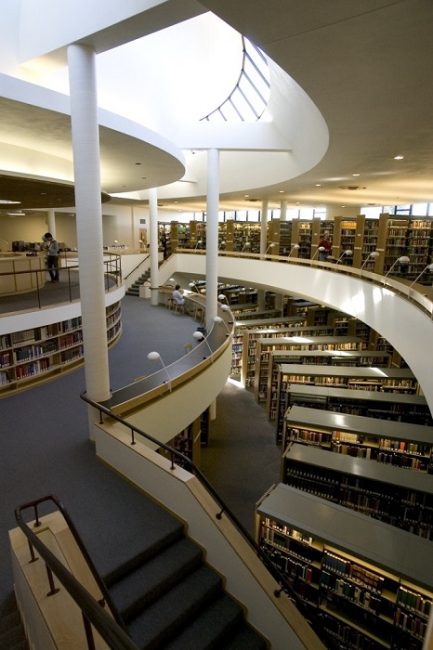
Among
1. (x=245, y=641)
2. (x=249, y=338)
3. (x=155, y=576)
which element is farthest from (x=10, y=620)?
(x=249, y=338)

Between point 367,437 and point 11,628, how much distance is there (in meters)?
5.86

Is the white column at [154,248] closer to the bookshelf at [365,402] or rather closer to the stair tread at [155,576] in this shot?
the bookshelf at [365,402]

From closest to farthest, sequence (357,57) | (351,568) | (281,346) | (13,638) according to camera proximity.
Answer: (13,638)
(357,57)
(351,568)
(281,346)

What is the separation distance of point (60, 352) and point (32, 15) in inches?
198

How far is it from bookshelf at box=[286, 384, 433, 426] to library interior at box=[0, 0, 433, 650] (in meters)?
0.05

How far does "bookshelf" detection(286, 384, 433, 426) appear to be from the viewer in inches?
305

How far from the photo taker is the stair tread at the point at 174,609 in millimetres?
3068

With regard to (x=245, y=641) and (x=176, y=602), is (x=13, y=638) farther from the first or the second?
(x=245, y=641)

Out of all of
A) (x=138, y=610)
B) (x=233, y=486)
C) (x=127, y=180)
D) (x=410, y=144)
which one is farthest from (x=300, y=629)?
(x=127, y=180)

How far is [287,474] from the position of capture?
20.7 feet

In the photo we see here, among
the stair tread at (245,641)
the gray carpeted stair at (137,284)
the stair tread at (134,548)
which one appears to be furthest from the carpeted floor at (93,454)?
the gray carpeted stair at (137,284)

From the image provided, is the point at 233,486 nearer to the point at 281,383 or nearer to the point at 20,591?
the point at 281,383

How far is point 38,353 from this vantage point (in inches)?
260

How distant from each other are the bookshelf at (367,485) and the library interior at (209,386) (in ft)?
0.12
